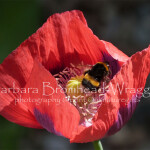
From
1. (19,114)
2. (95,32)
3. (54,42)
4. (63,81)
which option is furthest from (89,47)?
(95,32)

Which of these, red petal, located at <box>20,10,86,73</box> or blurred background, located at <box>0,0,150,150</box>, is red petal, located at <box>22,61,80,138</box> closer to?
red petal, located at <box>20,10,86,73</box>

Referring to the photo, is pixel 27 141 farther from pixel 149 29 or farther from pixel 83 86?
pixel 83 86

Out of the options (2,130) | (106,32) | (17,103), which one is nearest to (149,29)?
(106,32)

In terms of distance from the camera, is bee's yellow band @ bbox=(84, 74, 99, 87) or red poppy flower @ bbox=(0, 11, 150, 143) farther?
bee's yellow band @ bbox=(84, 74, 99, 87)

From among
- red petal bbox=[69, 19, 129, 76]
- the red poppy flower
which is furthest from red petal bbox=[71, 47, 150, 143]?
red petal bbox=[69, 19, 129, 76]

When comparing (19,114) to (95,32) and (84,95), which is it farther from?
(95,32)

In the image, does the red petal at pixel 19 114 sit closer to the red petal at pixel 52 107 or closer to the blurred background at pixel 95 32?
the red petal at pixel 52 107

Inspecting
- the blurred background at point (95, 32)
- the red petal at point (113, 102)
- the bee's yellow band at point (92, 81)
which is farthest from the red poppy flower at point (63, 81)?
the blurred background at point (95, 32)

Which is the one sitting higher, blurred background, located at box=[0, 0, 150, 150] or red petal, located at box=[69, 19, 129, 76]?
red petal, located at box=[69, 19, 129, 76]
